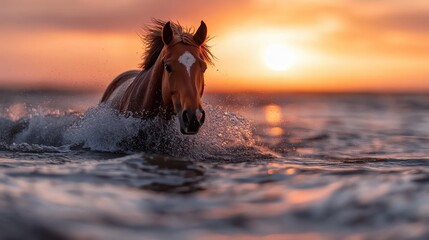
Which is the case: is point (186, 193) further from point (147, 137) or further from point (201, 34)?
point (201, 34)

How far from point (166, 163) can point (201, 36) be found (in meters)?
2.01

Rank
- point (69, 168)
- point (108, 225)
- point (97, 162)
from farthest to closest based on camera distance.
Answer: point (97, 162) < point (69, 168) < point (108, 225)

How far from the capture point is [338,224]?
305cm

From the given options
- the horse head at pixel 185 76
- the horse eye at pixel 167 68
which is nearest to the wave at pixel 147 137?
the horse head at pixel 185 76

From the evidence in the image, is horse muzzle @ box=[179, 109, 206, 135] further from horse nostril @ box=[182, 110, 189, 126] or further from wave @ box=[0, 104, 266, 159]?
wave @ box=[0, 104, 266, 159]

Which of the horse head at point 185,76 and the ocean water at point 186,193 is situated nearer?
the ocean water at point 186,193

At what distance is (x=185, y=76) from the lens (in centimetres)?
558

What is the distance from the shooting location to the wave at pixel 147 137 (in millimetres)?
6355

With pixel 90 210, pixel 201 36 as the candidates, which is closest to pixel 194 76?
pixel 201 36

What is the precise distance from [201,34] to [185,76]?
106 centimetres

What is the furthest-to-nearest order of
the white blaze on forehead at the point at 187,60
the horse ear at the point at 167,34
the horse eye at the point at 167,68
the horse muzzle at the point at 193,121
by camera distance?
the horse ear at the point at 167,34
the horse eye at the point at 167,68
the white blaze on forehead at the point at 187,60
the horse muzzle at the point at 193,121

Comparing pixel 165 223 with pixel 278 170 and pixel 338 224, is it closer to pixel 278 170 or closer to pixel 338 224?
pixel 338 224

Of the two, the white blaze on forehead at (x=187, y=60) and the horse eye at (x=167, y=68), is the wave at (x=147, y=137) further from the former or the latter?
the white blaze on forehead at (x=187, y=60)

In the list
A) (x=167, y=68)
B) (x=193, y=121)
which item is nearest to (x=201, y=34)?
(x=167, y=68)
